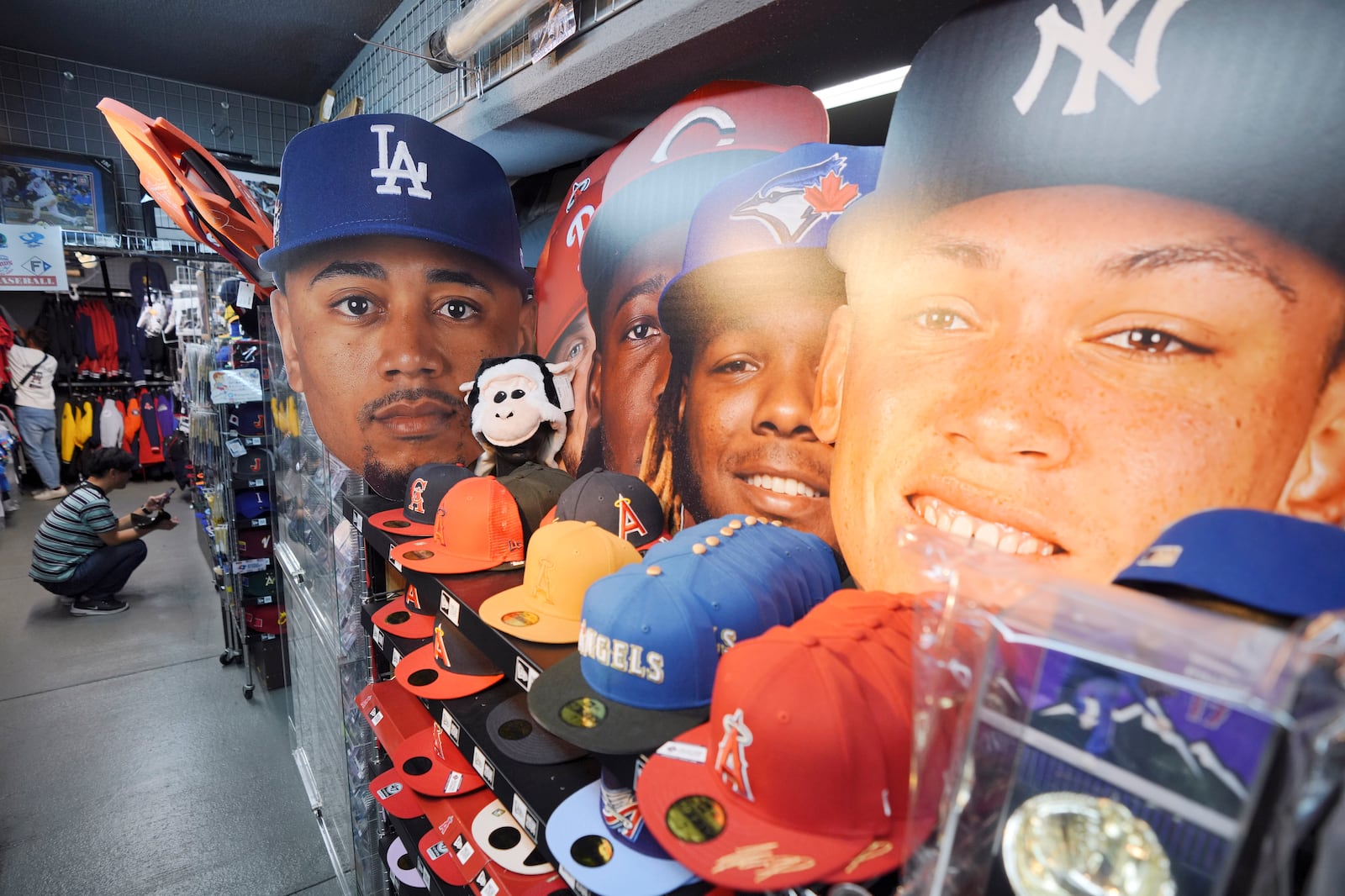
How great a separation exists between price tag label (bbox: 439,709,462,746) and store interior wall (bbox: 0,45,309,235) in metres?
5.59

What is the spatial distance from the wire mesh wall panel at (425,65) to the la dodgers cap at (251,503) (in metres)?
2.17

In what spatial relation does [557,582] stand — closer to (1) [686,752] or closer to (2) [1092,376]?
(1) [686,752]

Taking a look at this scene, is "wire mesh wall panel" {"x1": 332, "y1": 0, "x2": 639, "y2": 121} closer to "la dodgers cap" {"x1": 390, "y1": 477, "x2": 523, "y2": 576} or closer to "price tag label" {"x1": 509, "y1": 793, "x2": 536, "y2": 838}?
"la dodgers cap" {"x1": 390, "y1": 477, "x2": 523, "y2": 576}

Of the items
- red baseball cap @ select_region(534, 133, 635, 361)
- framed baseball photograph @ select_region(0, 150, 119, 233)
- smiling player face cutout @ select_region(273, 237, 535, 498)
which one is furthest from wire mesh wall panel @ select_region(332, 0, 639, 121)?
framed baseball photograph @ select_region(0, 150, 119, 233)

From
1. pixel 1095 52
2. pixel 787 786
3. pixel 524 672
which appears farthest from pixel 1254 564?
pixel 524 672

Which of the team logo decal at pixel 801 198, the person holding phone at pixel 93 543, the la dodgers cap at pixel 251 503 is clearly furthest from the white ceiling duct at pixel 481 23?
the person holding phone at pixel 93 543

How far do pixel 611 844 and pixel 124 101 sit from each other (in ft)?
22.5

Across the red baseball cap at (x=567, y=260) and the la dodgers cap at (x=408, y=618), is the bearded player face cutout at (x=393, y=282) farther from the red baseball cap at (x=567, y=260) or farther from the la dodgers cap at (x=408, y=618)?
the la dodgers cap at (x=408, y=618)

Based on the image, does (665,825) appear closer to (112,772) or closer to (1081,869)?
(1081,869)

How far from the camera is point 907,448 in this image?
105cm

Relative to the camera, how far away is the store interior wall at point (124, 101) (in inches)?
208

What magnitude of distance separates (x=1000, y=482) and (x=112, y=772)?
3756 mm

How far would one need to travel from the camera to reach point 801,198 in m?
1.23

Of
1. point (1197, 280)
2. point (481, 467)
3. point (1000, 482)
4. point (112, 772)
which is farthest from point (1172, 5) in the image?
point (112, 772)
